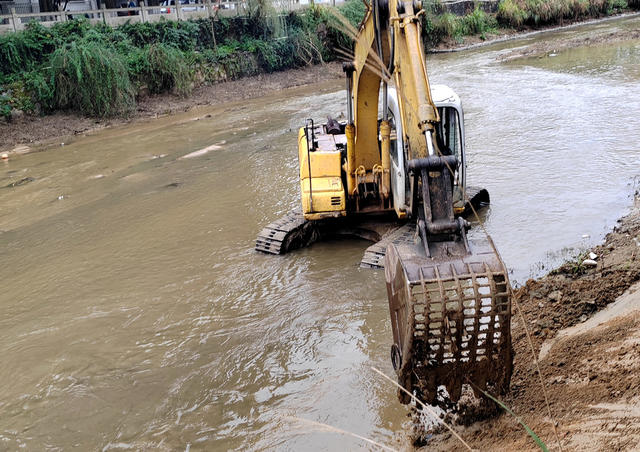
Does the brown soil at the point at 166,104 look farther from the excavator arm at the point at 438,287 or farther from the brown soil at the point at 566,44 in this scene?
the excavator arm at the point at 438,287

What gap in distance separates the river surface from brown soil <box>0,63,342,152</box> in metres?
2.05

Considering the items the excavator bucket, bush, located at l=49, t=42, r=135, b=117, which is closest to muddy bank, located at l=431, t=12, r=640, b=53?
bush, located at l=49, t=42, r=135, b=117

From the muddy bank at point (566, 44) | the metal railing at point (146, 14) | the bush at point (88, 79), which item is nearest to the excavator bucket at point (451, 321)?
the bush at point (88, 79)

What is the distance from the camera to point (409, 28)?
14.4 feet

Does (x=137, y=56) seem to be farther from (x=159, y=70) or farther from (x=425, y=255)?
(x=425, y=255)

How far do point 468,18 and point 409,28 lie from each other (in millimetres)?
31295

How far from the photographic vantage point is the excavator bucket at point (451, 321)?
3404mm

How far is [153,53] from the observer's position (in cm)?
2114

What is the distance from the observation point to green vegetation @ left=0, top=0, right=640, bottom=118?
18547 millimetres

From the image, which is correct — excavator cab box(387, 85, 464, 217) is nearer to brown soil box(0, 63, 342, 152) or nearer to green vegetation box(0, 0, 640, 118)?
green vegetation box(0, 0, 640, 118)

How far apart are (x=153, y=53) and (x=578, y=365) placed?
65.8 feet

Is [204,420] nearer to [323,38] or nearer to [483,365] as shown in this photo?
[483,365]

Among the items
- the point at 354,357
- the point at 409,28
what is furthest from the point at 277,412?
the point at 409,28

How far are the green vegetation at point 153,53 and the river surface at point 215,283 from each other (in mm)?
3892
